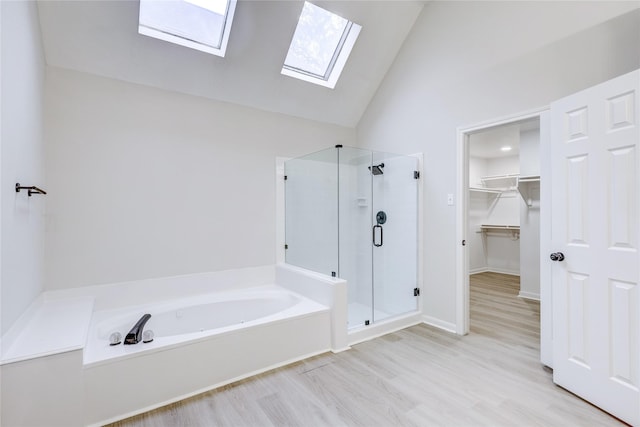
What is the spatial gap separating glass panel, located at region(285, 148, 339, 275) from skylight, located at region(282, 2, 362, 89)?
97 cm

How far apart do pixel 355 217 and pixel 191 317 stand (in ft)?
6.60

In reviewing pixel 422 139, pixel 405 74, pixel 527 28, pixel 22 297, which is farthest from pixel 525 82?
pixel 22 297

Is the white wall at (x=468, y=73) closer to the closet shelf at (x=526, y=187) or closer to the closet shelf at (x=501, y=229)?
the closet shelf at (x=526, y=187)

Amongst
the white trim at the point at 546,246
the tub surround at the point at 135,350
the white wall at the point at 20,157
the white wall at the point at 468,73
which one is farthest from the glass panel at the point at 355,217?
the white wall at the point at 20,157

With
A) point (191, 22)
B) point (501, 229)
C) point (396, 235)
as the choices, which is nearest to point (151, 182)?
point (191, 22)

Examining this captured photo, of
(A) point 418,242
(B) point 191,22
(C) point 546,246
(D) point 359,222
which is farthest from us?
(D) point 359,222

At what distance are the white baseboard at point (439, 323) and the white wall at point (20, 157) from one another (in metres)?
3.24

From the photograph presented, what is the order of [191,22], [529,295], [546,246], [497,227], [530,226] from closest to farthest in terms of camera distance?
[546,246], [191,22], [529,295], [530,226], [497,227]

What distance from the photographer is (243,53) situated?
2.86 m

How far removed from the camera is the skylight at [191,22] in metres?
2.51

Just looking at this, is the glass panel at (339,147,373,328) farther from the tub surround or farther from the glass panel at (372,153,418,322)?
the tub surround

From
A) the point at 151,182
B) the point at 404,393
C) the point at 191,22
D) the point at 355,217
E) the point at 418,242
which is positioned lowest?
the point at 404,393

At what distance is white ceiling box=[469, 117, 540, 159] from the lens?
170 inches

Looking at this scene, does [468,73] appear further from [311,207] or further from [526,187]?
[526,187]
